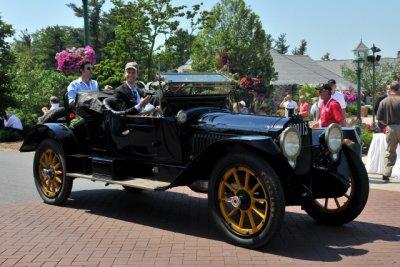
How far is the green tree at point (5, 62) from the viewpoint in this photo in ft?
70.1

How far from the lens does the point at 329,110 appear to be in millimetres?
9234

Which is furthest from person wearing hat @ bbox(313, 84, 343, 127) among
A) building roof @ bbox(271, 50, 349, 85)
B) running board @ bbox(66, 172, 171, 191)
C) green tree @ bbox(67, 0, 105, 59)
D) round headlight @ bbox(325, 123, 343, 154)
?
green tree @ bbox(67, 0, 105, 59)

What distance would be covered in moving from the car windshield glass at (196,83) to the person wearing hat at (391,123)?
13.1 feet

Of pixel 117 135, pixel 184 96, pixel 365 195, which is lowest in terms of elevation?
pixel 365 195

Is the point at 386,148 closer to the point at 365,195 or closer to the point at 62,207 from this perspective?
the point at 365,195

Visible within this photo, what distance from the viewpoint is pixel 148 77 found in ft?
78.1

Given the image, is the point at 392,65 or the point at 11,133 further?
the point at 392,65

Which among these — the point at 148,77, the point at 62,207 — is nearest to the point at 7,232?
the point at 62,207

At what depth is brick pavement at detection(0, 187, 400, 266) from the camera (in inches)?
204

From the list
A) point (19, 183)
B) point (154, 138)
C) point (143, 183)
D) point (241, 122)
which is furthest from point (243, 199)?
point (19, 183)

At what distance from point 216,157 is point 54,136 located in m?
2.87

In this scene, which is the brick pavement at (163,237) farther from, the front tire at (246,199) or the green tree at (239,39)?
the green tree at (239,39)

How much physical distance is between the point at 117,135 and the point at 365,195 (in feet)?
10.1

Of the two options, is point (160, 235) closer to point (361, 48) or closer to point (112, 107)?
point (112, 107)
